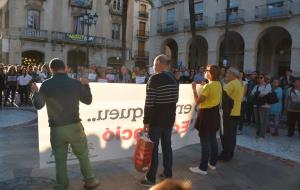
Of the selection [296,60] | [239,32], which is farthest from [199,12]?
[296,60]

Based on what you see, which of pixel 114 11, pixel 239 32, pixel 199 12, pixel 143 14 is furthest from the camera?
pixel 143 14

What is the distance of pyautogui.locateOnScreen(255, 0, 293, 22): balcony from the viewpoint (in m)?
28.3

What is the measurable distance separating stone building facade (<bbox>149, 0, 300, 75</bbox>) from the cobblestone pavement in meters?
19.6

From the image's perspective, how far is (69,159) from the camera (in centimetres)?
627

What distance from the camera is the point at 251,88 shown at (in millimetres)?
13531

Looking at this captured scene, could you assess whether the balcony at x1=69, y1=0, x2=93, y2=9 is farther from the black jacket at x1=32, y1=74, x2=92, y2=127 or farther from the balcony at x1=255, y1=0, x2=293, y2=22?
the black jacket at x1=32, y1=74, x2=92, y2=127

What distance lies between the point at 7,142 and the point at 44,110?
10.9 ft

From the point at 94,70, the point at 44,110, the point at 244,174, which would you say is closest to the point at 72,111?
the point at 44,110

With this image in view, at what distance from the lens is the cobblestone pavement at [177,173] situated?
6.01m

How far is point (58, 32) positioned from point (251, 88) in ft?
115

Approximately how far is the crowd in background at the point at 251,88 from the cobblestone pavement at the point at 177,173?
6.23ft

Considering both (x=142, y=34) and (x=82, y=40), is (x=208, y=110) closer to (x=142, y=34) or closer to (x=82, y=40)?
(x=82, y=40)

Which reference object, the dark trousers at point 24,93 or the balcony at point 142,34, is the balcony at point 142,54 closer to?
the balcony at point 142,34

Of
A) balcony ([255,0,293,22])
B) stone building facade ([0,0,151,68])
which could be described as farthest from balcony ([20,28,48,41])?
balcony ([255,0,293,22])
